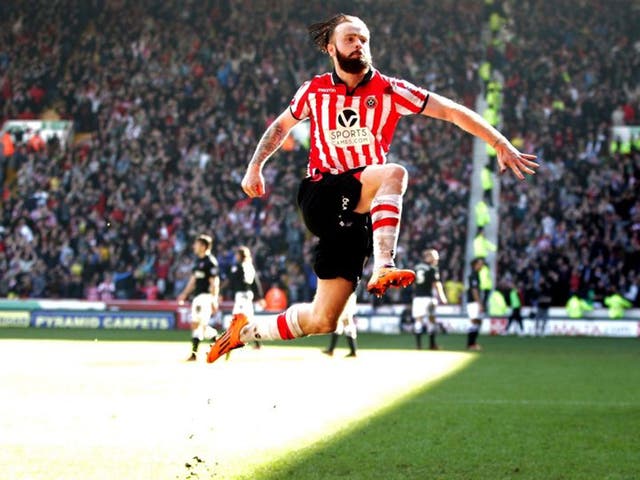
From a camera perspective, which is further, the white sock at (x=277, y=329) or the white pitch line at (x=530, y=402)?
the white pitch line at (x=530, y=402)

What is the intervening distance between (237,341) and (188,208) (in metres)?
26.3

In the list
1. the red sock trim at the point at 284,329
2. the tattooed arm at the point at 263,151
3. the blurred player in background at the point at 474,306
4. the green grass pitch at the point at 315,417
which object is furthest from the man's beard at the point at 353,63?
the blurred player in background at the point at 474,306

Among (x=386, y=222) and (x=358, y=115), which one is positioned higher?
(x=358, y=115)

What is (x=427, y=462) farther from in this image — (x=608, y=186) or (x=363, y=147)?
(x=608, y=186)

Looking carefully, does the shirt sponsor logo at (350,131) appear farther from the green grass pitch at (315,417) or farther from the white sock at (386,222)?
the green grass pitch at (315,417)

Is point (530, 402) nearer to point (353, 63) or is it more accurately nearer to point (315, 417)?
point (315, 417)

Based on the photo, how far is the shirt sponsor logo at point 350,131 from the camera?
6.82 metres

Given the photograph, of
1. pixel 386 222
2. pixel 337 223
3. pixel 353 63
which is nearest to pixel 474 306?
pixel 337 223

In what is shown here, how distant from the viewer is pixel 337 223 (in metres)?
6.80

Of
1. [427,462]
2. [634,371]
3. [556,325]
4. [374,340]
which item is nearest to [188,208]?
[374,340]

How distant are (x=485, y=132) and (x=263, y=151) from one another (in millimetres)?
1552

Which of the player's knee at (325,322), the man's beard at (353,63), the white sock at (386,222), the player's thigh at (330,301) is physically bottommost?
the player's knee at (325,322)

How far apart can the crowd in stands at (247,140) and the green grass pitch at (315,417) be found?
1237 cm

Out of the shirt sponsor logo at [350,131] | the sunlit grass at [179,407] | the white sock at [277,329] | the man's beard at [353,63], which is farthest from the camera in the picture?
the sunlit grass at [179,407]
